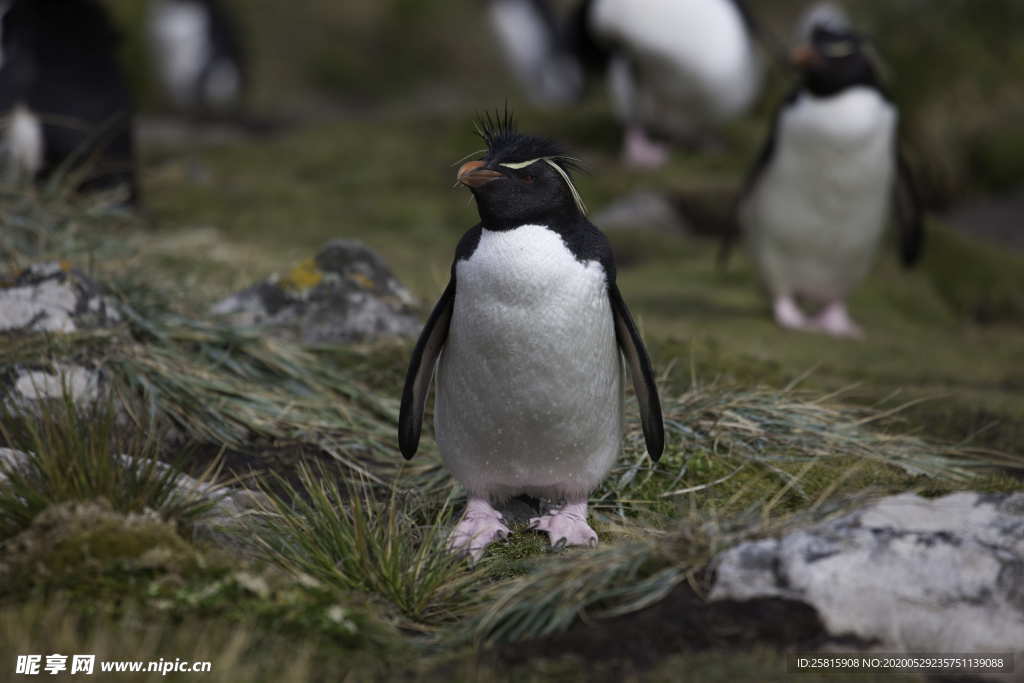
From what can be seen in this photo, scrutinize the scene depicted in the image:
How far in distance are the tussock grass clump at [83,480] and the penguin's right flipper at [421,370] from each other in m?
0.64

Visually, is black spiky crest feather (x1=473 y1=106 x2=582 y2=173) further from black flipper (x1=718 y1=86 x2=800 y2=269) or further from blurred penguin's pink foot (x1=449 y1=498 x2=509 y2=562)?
black flipper (x1=718 y1=86 x2=800 y2=269)

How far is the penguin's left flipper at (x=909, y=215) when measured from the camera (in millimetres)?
7703

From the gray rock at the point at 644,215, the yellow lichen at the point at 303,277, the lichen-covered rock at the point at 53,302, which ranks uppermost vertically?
the gray rock at the point at 644,215

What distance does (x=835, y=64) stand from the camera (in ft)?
22.3

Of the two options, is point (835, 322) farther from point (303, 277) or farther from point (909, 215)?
point (303, 277)

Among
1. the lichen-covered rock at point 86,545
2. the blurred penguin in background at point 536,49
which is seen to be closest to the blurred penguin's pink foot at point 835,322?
the lichen-covered rock at point 86,545

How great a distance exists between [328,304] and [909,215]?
4276 millimetres

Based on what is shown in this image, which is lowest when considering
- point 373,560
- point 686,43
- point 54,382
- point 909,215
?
point 373,560

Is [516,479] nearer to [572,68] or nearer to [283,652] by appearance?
[283,652]

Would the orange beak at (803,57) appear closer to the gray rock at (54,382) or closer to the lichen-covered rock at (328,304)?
the lichen-covered rock at (328,304)

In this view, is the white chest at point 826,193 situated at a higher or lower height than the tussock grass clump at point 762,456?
higher

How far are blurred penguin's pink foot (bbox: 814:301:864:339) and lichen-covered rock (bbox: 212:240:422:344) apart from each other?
315cm

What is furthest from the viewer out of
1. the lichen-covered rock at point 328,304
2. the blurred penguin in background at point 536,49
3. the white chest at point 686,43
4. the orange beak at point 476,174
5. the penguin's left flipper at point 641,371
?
the blurred penguin in background at point 536,49

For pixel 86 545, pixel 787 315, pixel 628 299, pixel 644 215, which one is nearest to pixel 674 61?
pixel 644 215
